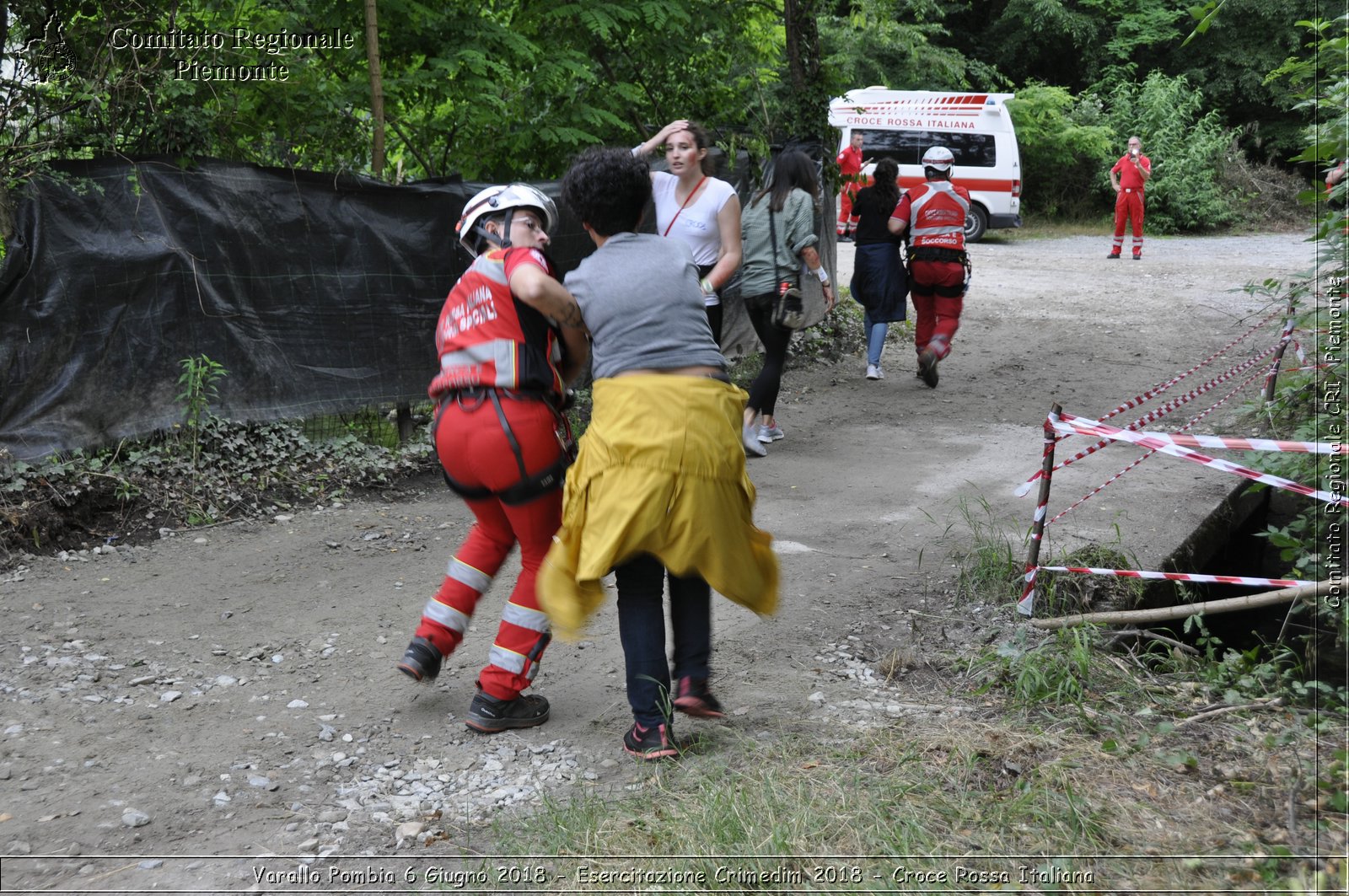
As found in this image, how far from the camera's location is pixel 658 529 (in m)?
3.34

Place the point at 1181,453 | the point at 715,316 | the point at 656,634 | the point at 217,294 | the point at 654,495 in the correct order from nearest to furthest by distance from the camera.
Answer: the point at 654,495
the point at 656,634
the point at 1181,453
the point at 217,294
the point at 715,316

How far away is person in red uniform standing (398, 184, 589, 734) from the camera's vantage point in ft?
A: 12.1

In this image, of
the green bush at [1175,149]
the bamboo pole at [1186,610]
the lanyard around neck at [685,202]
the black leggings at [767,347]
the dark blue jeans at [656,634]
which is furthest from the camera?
the green bush at [1175,149]

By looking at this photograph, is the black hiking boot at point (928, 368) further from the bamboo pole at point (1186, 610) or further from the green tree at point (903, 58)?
the green tree at point (903, 58)

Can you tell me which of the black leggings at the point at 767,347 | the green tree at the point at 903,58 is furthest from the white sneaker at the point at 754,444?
the green tree at the point at 903,58

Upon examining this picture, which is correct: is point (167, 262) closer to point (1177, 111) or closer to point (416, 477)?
point (416, 477)

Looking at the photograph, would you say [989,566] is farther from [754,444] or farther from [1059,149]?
[1059,149]

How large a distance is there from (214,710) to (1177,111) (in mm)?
25582

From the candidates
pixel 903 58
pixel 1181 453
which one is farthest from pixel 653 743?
pixel 903 58

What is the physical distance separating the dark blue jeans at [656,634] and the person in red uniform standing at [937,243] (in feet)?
20.0

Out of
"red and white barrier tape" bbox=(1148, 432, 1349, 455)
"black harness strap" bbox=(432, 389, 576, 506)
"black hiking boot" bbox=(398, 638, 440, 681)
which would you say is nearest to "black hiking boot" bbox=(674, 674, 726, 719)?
"black harness strap" bbox=(432, 389, 576, 506)

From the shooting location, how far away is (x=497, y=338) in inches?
145

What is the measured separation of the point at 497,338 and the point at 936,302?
6.23 metres

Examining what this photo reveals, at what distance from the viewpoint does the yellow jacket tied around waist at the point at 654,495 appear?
3.33 meters
